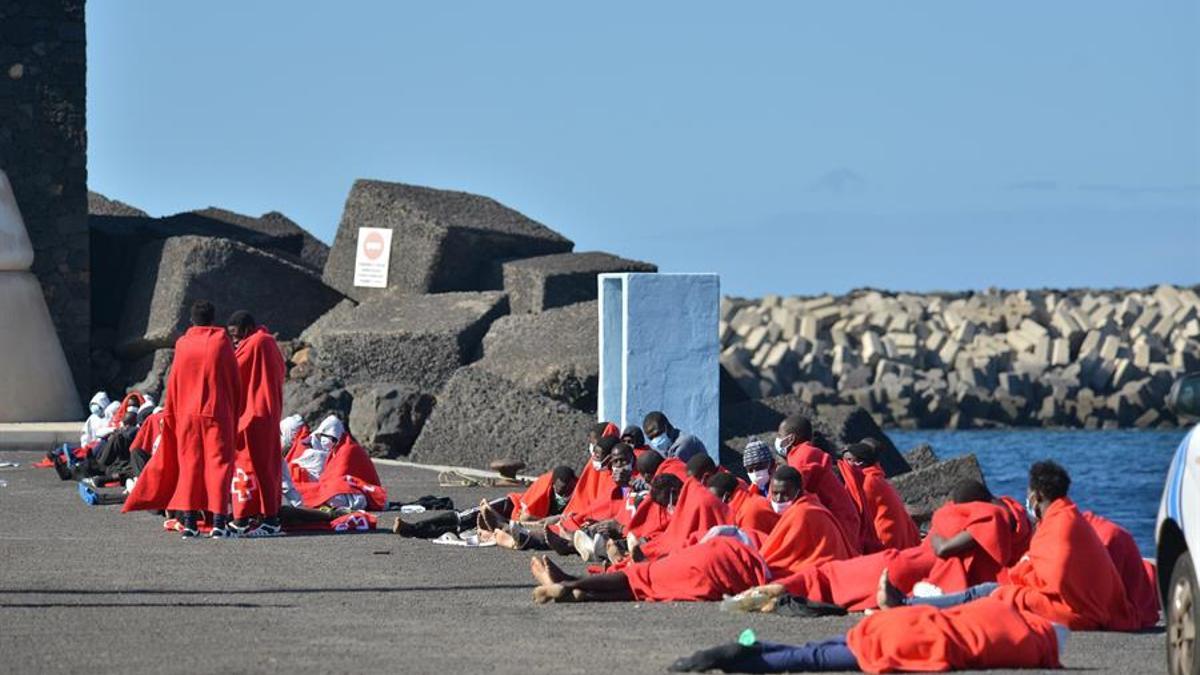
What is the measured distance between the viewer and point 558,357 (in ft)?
81.9

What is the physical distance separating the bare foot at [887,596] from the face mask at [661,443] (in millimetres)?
5825

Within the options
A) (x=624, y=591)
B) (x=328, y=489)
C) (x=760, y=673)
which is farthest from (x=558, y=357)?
(x=760, y=673)

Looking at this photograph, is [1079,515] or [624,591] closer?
[1079,515]

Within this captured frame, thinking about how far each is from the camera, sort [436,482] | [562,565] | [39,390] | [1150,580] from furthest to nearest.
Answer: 1. [39,390]
2. [436,482]
3. [562,565]
4. [1150,580]

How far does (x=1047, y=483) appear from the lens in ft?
35.7

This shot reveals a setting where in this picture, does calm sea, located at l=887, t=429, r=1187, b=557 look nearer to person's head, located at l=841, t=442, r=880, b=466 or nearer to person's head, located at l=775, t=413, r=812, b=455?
person's head, located at l=775, t=413, r=812, b=455

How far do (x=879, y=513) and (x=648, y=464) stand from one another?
5.13 ft

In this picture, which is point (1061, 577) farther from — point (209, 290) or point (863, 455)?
point (209, 290)

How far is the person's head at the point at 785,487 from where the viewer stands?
12.7m

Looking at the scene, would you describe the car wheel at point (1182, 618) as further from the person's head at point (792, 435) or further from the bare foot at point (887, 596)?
the person's head at point (792, 435)

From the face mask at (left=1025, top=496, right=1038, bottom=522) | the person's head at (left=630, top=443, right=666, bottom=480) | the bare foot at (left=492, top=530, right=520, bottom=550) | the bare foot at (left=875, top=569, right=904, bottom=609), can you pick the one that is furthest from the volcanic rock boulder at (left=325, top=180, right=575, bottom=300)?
the bare foot at (left=875, top=569, right=904, bottom=609)

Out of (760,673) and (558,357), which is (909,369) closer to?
(558,357)

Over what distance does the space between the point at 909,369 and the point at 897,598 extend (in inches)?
1921

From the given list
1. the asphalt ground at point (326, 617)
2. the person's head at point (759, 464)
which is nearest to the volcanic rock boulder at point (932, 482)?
the asphalt ground at point (326, 617)
